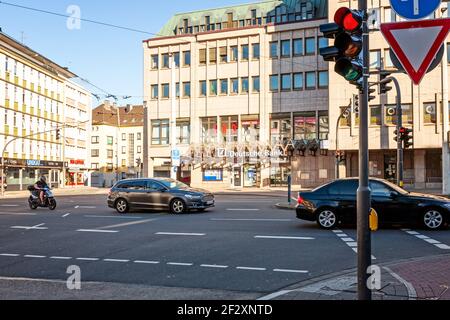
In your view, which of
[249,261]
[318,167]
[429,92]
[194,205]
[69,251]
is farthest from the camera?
[318,167]

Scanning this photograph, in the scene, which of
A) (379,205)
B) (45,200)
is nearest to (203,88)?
(45,200)

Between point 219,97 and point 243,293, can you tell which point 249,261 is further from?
point 219,97

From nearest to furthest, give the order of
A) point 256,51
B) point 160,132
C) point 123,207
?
1. point 123,207
2. point 256,51
3. point 160,132

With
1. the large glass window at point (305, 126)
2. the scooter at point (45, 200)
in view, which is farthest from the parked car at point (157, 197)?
the large glass window at point (305, 126)

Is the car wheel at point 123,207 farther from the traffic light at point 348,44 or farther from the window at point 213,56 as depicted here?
the window at point 213,56

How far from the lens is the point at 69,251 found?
11273mm

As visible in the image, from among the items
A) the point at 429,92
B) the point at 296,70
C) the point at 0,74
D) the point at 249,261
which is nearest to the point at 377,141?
the point at 429,92

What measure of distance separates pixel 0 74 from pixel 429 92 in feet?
148

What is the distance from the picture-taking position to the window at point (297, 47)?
50853 millimetres

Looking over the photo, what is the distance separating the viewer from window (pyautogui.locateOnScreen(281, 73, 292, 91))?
51125mm

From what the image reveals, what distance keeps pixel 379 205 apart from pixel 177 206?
361 inches

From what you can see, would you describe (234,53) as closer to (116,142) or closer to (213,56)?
(213,56)

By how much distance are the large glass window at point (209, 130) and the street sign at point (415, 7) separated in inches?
1913

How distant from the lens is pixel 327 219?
47.6ft
